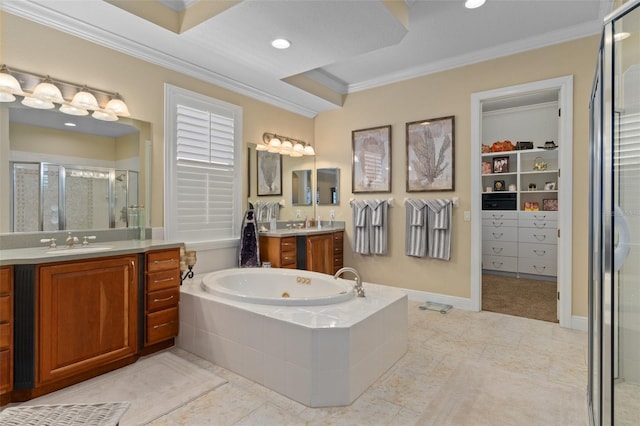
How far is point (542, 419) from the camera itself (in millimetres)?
1879

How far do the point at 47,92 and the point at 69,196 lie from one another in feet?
2.50

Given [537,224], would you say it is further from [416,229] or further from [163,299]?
[163,299]

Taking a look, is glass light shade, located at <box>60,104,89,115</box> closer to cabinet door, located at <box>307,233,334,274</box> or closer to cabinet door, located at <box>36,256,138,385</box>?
cabinet door, located at <box>36,256,138,385</box>

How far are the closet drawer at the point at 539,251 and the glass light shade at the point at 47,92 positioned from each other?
6.27 meters

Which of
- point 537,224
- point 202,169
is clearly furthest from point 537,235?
point 202,169

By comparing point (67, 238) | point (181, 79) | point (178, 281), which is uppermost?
point (181, 79)

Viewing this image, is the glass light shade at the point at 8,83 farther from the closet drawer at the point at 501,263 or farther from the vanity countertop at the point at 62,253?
the closet drawer at the point at 501,263

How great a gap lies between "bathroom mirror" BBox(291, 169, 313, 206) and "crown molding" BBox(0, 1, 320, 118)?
1105 mm

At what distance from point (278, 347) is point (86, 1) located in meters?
2.65

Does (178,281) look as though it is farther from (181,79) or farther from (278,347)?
(181,79)

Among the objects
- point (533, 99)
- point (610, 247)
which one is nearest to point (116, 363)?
point (610, 247)

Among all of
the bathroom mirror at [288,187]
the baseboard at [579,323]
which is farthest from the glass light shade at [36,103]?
the baseboard at [579,323]

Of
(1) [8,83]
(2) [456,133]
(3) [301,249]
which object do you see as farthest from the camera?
(3) [301,249]

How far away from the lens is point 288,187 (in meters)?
4.71
